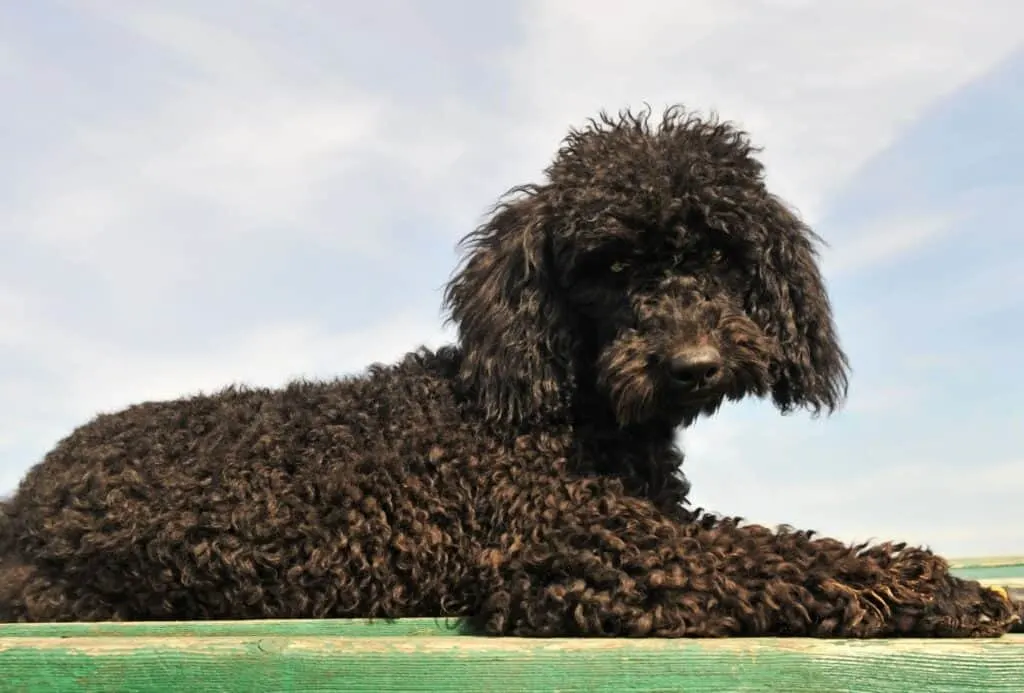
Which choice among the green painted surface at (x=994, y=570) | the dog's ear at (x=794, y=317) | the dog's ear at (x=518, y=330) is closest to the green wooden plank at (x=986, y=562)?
the green painted surface at (x=994, y=570)

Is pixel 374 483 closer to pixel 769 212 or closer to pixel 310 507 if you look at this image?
pixel 310 507

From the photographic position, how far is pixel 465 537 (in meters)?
3.63

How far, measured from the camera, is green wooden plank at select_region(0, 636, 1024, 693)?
2572 mm

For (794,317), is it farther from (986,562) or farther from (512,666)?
(986,562)

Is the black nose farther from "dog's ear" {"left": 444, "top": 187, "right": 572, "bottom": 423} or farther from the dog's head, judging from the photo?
"dog's ear" {"left": 444, "top": 187, "right": 572, "bottom": 423}

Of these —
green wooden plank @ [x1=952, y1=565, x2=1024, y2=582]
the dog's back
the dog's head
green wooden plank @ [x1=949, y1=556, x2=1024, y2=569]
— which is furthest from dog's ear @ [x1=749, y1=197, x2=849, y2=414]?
green wooden plank @ [x1=949, y1=556, x2=1024, y2=569]

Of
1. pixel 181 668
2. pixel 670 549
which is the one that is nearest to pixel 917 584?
pixel 670 549

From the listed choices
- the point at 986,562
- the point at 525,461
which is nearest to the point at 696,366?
the point at 525,461

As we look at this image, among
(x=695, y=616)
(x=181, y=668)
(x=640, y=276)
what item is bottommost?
(x=181, y=668)

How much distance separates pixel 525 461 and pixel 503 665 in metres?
1.15

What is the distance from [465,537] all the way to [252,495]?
823 mm

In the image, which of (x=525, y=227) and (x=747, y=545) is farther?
(x=525, y=227)

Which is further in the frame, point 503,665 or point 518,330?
point 518,330

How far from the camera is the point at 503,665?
2641 mm
